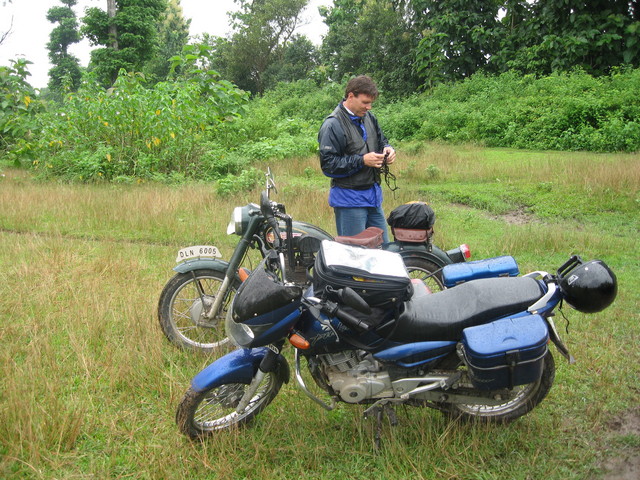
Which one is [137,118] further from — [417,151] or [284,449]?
[284,449]

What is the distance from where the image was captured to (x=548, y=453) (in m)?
3.32

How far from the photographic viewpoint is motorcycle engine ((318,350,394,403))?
3238mm

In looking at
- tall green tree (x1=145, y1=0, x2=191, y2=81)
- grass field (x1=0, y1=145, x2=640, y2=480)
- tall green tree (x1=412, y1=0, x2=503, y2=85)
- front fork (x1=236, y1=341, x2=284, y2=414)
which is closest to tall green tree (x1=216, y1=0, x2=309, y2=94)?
tall green tree (x1=145, y1=0, x2=191, y2=81)

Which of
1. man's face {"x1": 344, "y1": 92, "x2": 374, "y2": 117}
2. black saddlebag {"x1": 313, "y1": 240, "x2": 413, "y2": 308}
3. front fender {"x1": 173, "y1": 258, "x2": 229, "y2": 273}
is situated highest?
man's face {"x1": 344, "y1": 92, "x2": 374, "y2": 117}

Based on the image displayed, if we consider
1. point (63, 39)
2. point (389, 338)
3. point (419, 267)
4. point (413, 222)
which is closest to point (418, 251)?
point (419, 267)

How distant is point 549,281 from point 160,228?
6388 mm

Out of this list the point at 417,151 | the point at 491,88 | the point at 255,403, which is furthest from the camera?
the point at 491,88

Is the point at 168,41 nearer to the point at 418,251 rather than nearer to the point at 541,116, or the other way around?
the point at 541,116

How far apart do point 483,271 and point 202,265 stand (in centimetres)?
210

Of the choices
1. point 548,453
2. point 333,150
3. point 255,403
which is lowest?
point 548,453

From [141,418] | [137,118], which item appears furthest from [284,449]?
[137,118]

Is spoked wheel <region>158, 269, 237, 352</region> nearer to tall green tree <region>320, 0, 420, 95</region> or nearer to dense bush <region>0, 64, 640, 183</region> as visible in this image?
dense bush <region>0, 64, 640, 183</region>

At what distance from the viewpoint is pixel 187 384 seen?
4.02 meters

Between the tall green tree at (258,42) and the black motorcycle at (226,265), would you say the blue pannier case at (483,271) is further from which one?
the tall green tree at (258,42)
